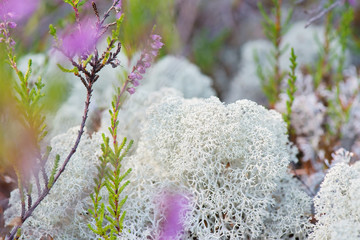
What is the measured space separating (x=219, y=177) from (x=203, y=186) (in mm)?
60

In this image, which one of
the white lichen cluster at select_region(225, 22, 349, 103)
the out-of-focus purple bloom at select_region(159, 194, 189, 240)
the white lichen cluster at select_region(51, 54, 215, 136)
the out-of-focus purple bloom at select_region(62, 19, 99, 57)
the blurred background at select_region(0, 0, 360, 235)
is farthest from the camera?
the white lichen cluster at select_region(225, 22, 349, 103)

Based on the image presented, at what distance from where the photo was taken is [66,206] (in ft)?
3.86

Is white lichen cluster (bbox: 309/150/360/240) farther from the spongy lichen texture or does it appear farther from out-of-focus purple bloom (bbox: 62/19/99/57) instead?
out-of-focus purple bloom (bbox: 62/19/99/57)

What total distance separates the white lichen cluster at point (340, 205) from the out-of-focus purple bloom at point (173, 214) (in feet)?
1.29

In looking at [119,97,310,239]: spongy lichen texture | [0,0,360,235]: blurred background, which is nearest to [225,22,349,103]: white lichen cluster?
[0,0,360,235]: blurred background

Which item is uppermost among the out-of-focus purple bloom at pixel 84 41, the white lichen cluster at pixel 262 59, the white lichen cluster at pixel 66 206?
the white lichen cluster at pixel 262 59

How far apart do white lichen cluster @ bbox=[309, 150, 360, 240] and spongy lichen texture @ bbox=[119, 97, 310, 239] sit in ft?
0.41

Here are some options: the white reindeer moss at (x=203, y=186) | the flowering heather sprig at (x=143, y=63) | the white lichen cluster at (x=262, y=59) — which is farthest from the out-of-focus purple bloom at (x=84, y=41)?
the white lichen cluster at (x=262, y=59)

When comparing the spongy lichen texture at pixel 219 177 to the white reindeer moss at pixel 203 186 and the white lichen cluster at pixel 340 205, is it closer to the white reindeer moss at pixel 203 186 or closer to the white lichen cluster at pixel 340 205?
the white reindeer moss at pixel 203 186

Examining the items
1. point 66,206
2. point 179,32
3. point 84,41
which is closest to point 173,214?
point 66,206

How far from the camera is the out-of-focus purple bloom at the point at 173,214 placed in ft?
3.69

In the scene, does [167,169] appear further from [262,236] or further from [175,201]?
[262,236]

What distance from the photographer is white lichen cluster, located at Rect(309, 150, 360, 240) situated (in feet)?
3.09

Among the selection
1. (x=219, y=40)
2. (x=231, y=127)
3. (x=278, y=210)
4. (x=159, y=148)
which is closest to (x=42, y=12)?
(x=219, y=40)
